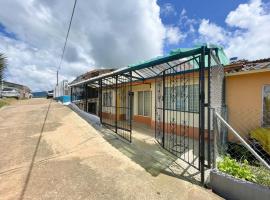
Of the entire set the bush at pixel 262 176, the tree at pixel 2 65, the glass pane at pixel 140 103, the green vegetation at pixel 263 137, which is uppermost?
the tree at pixel 2 65

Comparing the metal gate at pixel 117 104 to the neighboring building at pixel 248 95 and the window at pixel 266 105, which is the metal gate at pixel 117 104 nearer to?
the neighboring building at pixel 248 95

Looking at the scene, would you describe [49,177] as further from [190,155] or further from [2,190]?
[190,155]

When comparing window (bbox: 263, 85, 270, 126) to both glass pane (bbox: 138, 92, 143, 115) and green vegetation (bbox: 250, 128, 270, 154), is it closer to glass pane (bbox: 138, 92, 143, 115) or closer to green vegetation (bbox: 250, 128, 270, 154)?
green vegetation (bbox: 250, 128, 270, 154)

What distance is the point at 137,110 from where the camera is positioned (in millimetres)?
11727

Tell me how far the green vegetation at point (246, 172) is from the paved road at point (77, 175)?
22.7 inches

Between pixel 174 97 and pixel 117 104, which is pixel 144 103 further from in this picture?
pixel 174 97

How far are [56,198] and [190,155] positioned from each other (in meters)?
3.70

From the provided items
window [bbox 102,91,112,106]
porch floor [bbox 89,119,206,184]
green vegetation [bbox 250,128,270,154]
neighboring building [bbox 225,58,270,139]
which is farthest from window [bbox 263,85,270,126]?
window [bbox 102,91,112,106]

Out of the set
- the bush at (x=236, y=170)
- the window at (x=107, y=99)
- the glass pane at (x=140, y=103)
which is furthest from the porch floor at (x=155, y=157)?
the window at (x=107, y=99)

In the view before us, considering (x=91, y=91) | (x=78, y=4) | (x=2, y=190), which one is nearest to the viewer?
(x=2, y=190)

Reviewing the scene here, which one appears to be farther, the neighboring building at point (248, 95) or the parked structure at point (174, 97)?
the neighboring building at point (248, 95)

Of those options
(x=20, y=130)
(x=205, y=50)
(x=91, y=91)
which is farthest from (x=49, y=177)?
(x=91, y=91)

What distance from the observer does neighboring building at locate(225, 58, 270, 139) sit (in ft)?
19.0

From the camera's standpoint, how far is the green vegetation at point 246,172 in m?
3.20
